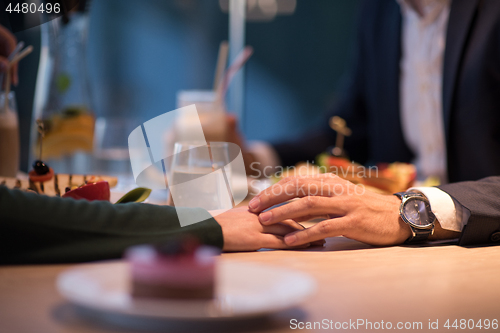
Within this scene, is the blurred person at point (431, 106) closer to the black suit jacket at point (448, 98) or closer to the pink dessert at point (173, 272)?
the black suit jacket at point (448, 98)

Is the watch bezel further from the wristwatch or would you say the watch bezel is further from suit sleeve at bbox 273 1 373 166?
suit sleeve at bbox 273 1 373 166

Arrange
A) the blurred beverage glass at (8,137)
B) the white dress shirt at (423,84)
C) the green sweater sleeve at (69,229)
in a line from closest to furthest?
the green sweater sleeve at (69,229) < the blurred beverage glass at (8,137) < the white dress shirt at (423,84)

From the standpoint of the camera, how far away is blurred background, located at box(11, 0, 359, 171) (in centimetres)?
340

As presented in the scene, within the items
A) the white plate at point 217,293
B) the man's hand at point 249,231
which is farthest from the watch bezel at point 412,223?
the white plate at point 217,293

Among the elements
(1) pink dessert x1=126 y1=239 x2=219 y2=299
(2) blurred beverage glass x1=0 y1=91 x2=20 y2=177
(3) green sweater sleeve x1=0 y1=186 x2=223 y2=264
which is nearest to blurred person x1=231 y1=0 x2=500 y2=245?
(3) green sweater sleeve x1=0 y1=186 x2=223 y2=264

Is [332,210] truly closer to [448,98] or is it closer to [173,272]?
[173,272]

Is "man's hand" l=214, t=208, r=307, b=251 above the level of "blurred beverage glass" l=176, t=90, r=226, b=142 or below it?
below

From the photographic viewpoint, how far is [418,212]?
804 millimetres

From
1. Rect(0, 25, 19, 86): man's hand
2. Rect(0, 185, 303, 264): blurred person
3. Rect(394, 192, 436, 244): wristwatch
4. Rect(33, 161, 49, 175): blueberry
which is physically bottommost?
Rect(394, 192, 436, 244): wristwatch

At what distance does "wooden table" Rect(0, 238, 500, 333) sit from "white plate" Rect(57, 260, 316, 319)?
0.06 ft

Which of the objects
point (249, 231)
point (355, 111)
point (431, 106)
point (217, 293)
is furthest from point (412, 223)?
point (355, 111)

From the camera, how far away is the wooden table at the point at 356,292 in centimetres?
41

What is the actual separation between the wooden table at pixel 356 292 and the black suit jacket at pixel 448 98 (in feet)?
0.56

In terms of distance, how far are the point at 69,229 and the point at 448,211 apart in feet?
2.01
